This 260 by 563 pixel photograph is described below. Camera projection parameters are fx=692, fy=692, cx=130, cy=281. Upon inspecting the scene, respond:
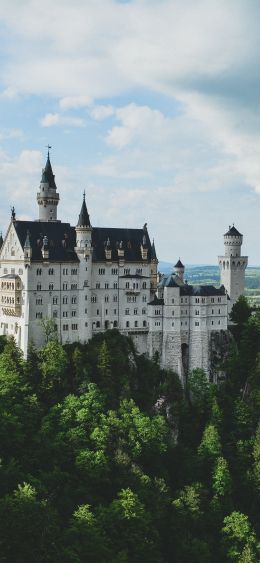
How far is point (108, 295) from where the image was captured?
102 m

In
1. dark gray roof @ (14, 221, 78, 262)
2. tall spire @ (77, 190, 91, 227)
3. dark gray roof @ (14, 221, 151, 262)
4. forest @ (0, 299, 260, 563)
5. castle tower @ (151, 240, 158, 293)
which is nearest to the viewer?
forest @ (0, 299, 260, 563)

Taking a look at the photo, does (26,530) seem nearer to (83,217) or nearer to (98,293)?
(98,293)

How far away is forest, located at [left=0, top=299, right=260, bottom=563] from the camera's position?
227ft

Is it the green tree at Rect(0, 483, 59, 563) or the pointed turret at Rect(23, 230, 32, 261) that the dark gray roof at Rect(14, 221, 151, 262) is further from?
the green tree at Rect(0, 483, 59, 563)

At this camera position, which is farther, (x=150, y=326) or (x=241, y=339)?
(x=241, y=339)

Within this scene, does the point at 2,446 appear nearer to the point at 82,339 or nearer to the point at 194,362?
the point at 82,339

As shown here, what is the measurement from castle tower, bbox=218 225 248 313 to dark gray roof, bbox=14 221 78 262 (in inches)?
1126

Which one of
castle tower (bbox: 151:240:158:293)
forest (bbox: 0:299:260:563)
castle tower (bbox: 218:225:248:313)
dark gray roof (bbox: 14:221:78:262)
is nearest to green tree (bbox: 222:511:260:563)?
forest (bbox: 0:299:260:563)

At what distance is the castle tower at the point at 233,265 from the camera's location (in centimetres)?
11506

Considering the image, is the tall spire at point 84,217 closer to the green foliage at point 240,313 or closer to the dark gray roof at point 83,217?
the dark gray roof at point 83,217

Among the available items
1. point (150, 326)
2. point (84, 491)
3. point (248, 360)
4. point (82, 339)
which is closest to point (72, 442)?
point (84, 491)

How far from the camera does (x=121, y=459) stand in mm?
82688

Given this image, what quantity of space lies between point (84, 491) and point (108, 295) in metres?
32.6

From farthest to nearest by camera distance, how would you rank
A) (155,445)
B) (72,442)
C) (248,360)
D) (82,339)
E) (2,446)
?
(248,360) < (82,339) < (155,445) < (72,442) < (2,446)
